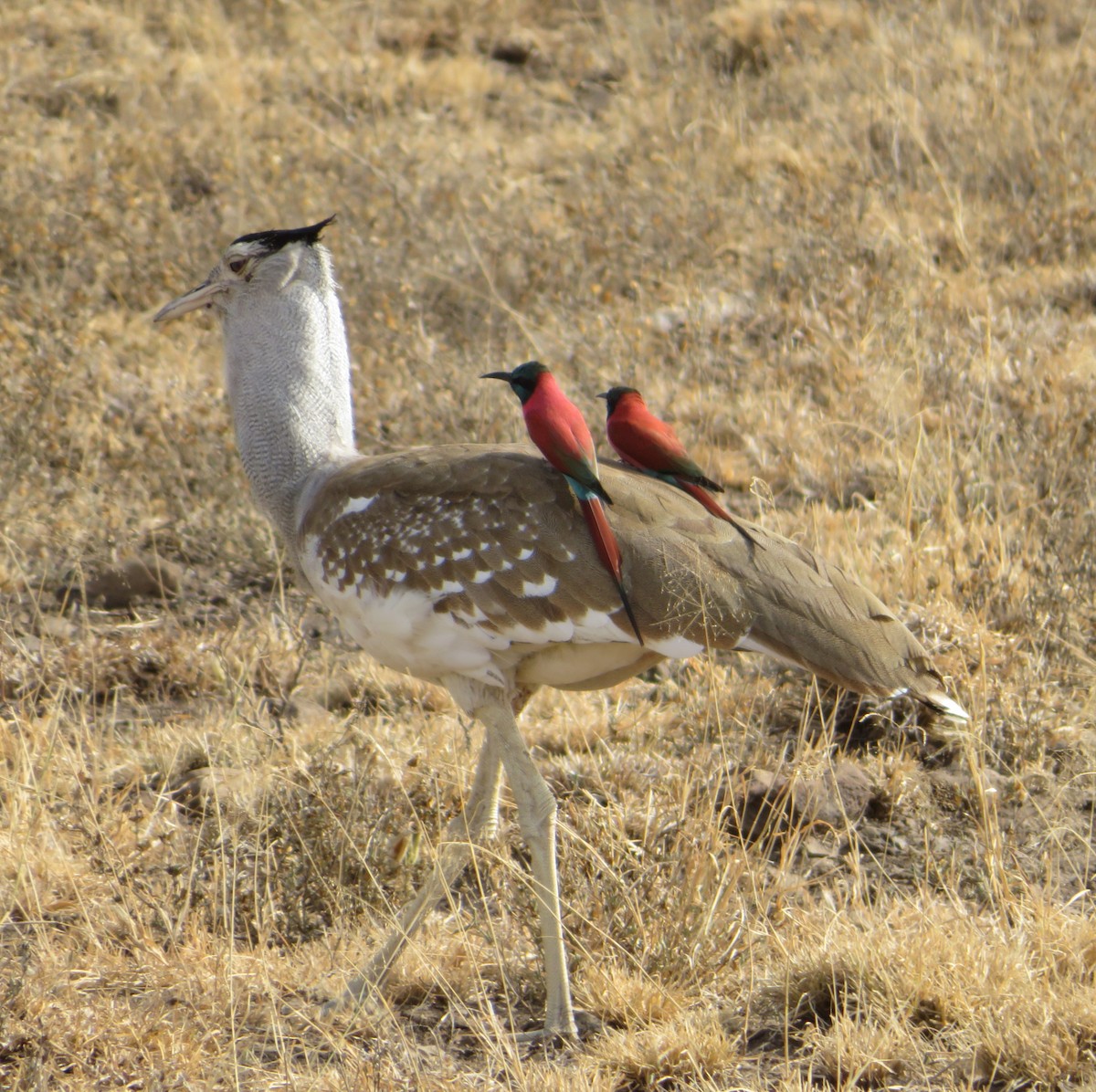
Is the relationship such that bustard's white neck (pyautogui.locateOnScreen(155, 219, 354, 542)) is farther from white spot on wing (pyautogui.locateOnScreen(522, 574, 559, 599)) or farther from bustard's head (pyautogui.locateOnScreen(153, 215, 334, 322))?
white spot on wing (pyautogui.locateOnScreen(522, 574, 559, 599))

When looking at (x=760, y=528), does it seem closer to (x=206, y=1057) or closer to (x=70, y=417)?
(x=206, y=1057)

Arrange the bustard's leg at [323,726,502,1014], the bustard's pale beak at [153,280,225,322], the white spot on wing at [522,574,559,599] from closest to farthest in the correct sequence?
the white spot on wing at [522,574,559,599] → the bustard's leg at [323,726,502,1014] → the bustard's pale beak at [153,280,225,322]

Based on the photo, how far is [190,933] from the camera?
12.5 ft

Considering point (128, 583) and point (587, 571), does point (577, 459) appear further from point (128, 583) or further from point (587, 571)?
point (128, 583)

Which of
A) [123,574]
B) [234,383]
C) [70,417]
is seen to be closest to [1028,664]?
[234,383]

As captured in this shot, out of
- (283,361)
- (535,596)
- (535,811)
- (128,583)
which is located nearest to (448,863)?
(535,811)

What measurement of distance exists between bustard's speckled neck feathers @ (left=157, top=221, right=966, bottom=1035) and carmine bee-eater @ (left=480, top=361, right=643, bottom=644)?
1.6 inches

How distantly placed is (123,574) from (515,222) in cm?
345

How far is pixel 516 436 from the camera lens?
6.46 meters

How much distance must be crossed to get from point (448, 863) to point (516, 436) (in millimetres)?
2861

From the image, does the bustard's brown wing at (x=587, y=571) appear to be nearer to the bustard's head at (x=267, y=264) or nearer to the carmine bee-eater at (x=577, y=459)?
the carmine bee-eater at (x=577, y=459)

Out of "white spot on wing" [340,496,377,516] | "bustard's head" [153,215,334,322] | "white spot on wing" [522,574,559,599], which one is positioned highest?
"bustard's head" [153,215,334,322]

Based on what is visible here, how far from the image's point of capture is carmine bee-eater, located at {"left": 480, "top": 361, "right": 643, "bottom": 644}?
3.49m

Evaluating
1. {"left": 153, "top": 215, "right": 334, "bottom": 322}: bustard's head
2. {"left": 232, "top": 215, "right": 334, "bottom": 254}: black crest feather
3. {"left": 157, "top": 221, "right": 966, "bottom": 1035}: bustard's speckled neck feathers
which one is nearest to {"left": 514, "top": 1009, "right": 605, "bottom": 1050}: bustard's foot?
{"left": 157, "top": 221, "right": 966, "bottom": 1035}: bustard's speckled neck feathers
